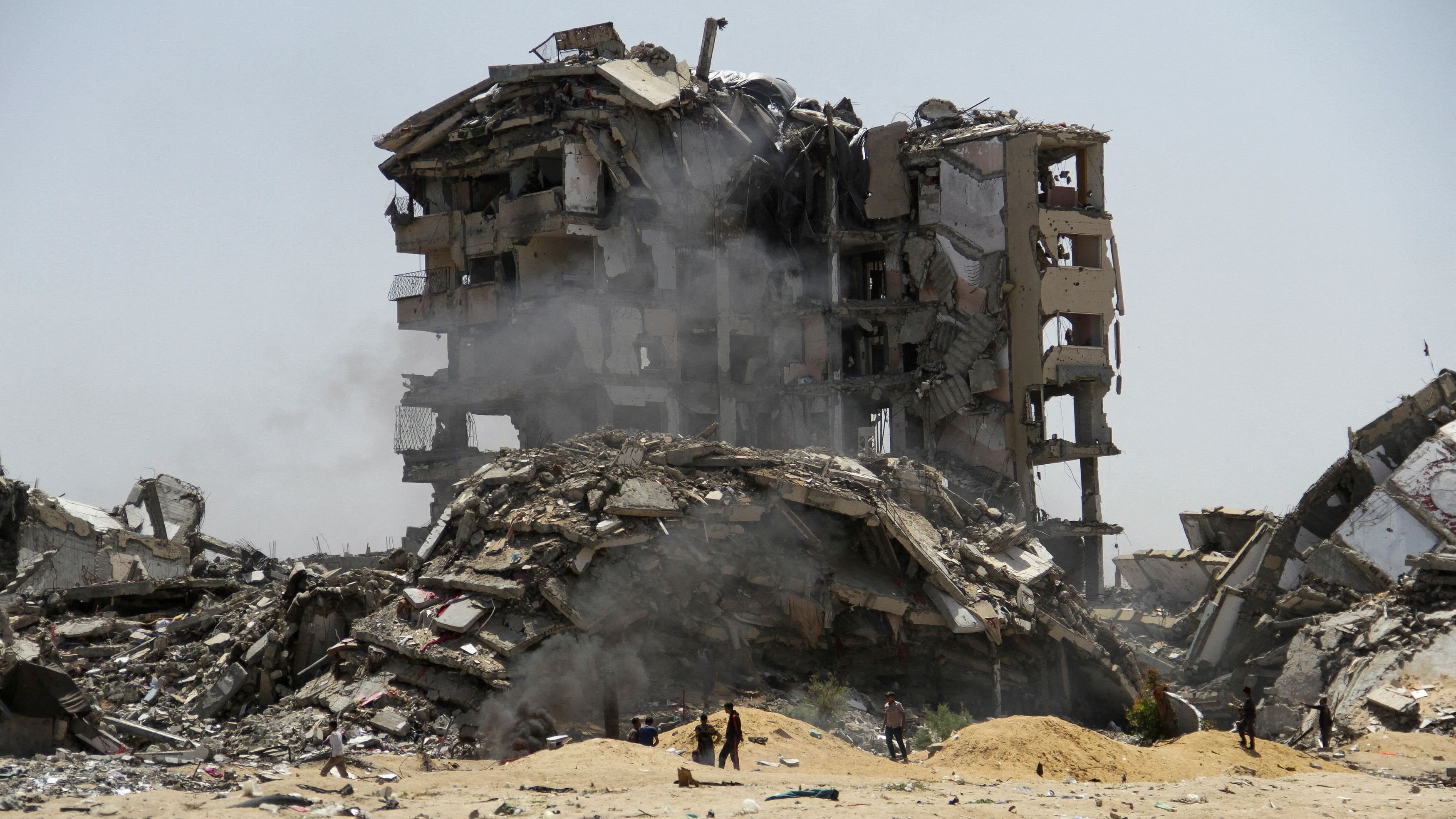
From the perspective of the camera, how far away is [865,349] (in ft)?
138

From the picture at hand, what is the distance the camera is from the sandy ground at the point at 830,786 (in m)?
11.8

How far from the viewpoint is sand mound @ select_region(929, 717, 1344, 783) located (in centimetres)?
1603

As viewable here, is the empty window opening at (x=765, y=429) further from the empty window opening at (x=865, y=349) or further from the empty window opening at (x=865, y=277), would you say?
the empty window opening at (x=865, y=277)

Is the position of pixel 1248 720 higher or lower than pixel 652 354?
lower

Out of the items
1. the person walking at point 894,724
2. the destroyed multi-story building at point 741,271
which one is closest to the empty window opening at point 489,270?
the destroyed multi-story building at point 741,271

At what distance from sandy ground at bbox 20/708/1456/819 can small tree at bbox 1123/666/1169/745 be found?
2.49 meters

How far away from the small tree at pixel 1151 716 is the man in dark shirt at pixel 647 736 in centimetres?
823

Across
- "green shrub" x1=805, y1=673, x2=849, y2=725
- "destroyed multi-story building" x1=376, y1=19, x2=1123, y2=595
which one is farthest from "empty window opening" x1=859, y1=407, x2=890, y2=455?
"green shrub" x1=805, y1=673, x2=849, y2=725

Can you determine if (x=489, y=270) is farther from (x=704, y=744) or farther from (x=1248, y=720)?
(x=1248, y=720)

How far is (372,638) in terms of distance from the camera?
58.3ft

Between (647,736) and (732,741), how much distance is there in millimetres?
Answer: 1523

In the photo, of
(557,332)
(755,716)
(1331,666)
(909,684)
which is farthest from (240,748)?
(557,332)

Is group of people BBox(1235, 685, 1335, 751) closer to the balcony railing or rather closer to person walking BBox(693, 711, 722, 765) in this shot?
person walking BBox(693, 711, 722, 765)

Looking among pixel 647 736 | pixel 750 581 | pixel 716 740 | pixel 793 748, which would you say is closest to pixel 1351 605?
pixel 750 581
